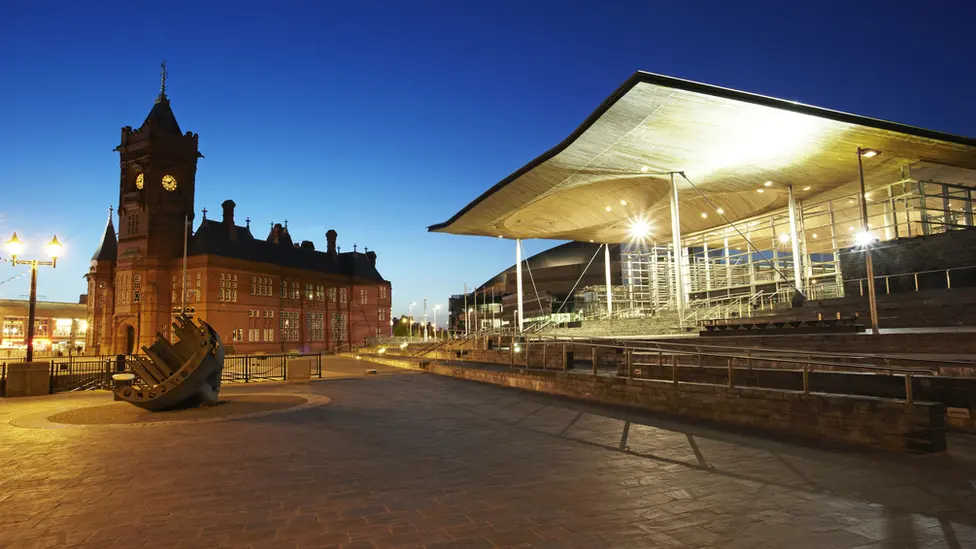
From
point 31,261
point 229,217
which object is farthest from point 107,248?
point 31,261

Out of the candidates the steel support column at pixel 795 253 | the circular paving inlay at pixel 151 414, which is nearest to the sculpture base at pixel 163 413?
the circular paving inlay at pixel 151 414

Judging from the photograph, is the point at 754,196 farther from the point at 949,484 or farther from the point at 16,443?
the point at 16,443

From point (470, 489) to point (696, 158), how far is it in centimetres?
2585

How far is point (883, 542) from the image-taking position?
15.9 ft

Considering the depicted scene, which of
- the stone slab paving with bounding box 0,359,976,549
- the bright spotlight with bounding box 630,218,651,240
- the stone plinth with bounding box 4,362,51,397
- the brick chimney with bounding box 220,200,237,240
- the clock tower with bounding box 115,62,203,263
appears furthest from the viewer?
the brick chimney with bounding box 220,200,237,240

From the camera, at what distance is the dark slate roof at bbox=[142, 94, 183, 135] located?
6325 cm

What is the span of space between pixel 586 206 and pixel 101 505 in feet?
117

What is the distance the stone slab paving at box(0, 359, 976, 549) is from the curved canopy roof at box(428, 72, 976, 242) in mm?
14996

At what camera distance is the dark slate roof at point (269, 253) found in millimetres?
63688

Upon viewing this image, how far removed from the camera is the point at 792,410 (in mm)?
10203

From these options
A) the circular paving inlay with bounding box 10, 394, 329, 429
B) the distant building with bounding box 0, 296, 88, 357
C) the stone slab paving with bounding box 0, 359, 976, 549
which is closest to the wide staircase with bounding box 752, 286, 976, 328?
the stone slab paving with bounding box 0, 359, 976, 549

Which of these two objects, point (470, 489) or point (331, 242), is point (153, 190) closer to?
point (331, 242)

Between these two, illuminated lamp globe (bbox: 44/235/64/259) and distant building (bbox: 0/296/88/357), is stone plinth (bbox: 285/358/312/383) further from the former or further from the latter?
distant building (bbox: 0/296/88/357)

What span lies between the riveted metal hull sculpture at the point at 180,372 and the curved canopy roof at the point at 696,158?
1614 centimetres
